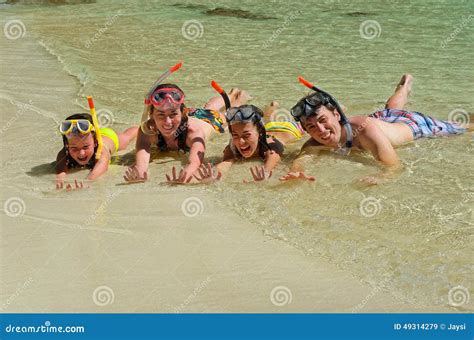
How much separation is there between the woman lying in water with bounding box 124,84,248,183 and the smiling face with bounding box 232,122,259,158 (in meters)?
0.34

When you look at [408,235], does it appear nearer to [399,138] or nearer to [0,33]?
[399,138]

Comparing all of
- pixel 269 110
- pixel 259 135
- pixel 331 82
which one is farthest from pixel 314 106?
A: pixel 331 82

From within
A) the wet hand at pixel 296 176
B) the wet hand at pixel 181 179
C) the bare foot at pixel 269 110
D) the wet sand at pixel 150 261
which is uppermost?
the bare foot at pixel 269 110

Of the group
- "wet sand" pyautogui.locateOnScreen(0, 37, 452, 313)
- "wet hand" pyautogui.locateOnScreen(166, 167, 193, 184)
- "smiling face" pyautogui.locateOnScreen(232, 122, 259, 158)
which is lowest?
"wet sand" pyautogui.locateOnScreen(0, 37, 452, 313)

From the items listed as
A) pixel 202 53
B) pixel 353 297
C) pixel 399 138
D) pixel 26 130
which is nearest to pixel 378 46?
pixel 202 53

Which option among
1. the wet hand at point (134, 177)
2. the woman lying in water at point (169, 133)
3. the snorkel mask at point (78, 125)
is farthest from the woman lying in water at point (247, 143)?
the snorkel mask at point (78, 125)

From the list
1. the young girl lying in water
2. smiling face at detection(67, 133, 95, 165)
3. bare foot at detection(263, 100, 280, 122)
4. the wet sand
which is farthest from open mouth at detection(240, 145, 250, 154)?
bare foot at detection(263, 100, 280, 122)

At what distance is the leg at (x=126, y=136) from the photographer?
7074 mm

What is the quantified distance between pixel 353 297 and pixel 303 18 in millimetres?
11230

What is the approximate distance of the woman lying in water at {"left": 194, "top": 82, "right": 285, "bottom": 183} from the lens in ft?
20.1

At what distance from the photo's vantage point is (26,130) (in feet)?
24.4

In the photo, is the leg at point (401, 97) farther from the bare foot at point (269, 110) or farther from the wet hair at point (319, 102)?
the wet hair at point (319, 102)

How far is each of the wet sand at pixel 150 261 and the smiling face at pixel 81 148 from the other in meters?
0.41

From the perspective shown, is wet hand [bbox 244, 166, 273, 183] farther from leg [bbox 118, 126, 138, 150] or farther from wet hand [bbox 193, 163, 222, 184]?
leg [bbox 118, 126, 138, 150]
